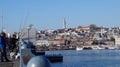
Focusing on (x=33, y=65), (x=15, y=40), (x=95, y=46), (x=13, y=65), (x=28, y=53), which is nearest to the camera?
(x=33, y=65)

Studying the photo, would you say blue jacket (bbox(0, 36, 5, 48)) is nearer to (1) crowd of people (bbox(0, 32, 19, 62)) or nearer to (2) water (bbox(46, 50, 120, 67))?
Answer: (1) crowd of people (bbox(0, 32, 19, 62))

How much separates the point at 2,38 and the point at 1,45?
41 centimetres

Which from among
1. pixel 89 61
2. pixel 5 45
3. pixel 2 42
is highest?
pixel 2 42

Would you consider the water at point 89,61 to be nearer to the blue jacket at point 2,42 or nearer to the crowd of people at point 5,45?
the crowd of people at point 5,45

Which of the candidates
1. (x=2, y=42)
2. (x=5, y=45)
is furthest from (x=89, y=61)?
(x=2, y=42)

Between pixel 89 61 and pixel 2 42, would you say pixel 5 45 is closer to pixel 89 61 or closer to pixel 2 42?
pixel 2 42

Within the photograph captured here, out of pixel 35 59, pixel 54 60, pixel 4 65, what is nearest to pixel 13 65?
pixel 4 65

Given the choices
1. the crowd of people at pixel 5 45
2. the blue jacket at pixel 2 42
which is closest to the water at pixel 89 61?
the crowd of people at pixel 5 45

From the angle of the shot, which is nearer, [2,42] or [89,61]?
[2,42]

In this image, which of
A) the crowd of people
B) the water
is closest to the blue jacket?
the crowd of people

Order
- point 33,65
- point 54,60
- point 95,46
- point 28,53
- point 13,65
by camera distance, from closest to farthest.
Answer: point 33,65
point 28,53
point 13,65
point 54,60
point 95,46

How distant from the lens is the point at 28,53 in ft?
40.3

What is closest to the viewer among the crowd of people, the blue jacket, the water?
the blue jacket

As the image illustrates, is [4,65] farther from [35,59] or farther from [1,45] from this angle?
[35,59]
